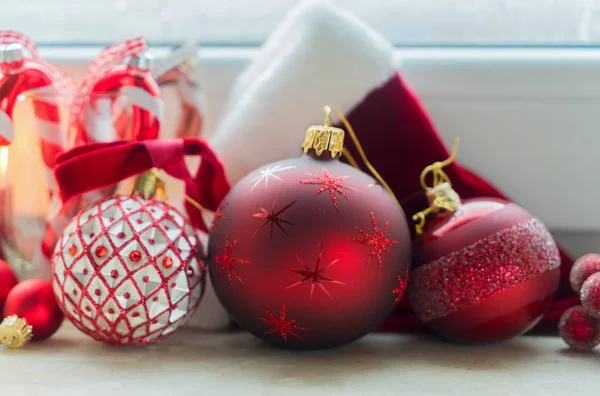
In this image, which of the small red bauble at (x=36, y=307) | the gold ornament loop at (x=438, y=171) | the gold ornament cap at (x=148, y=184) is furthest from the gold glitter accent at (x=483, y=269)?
the small red bauble at (x=36, y=307)

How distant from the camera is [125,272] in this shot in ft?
1.89

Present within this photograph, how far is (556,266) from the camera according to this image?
636 mm

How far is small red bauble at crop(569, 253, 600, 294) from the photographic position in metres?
0.65

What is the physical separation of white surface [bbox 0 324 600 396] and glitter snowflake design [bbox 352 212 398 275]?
4.5 inches

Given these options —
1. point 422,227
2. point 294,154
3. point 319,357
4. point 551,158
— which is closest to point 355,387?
point 319,357

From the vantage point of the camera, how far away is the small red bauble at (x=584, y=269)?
0.65m

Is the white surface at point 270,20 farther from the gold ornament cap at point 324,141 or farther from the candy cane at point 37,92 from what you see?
the gold ornament cap at point 324,141

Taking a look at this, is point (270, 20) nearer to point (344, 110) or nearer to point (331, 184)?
point (344, 110)

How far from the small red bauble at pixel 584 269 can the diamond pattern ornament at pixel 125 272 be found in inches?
17.2

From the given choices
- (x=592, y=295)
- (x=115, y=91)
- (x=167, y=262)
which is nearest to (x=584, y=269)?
(x=592, y=295)

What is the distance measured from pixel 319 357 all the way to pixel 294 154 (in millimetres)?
279

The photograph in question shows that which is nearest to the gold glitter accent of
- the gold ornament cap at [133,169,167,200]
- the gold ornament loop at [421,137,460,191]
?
the gold ornament loop at [421,137,460,191]

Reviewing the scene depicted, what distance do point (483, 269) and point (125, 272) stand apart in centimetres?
37

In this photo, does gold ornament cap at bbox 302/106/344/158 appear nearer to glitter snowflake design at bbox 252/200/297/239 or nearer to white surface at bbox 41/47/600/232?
glitter snowflake design at bbox 252/200/297/239
